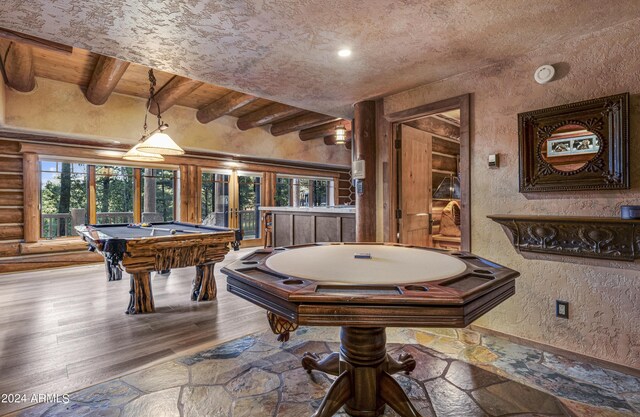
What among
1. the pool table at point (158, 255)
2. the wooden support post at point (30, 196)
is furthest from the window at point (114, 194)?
the pool table at point (158, 255)

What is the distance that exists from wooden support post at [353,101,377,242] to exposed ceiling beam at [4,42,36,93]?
3.34 meters

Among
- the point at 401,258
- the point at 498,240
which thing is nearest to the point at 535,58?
the point at 498,240

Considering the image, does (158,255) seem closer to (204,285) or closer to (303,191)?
(204,285)

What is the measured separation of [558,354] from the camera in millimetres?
2322

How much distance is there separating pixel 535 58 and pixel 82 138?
637cm

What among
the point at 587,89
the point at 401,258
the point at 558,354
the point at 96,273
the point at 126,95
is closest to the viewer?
the point at 401,258

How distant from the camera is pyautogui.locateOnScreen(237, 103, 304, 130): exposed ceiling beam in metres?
5.40

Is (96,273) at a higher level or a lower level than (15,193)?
lower

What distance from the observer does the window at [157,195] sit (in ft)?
21.1

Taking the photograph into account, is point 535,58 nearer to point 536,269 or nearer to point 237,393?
point 536,269

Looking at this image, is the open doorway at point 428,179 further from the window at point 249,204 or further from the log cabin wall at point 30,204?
the log cabin wall at point 30,204

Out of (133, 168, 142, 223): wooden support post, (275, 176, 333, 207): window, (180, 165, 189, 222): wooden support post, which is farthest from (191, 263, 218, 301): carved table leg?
(275, 176, 333, 207): window

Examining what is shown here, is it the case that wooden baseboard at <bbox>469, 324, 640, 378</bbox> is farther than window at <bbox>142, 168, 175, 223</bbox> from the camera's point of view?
No

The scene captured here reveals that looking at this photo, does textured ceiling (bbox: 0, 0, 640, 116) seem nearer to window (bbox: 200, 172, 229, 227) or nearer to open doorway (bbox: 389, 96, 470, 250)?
open doorway (bbox: 389, 96, 470, 250)
